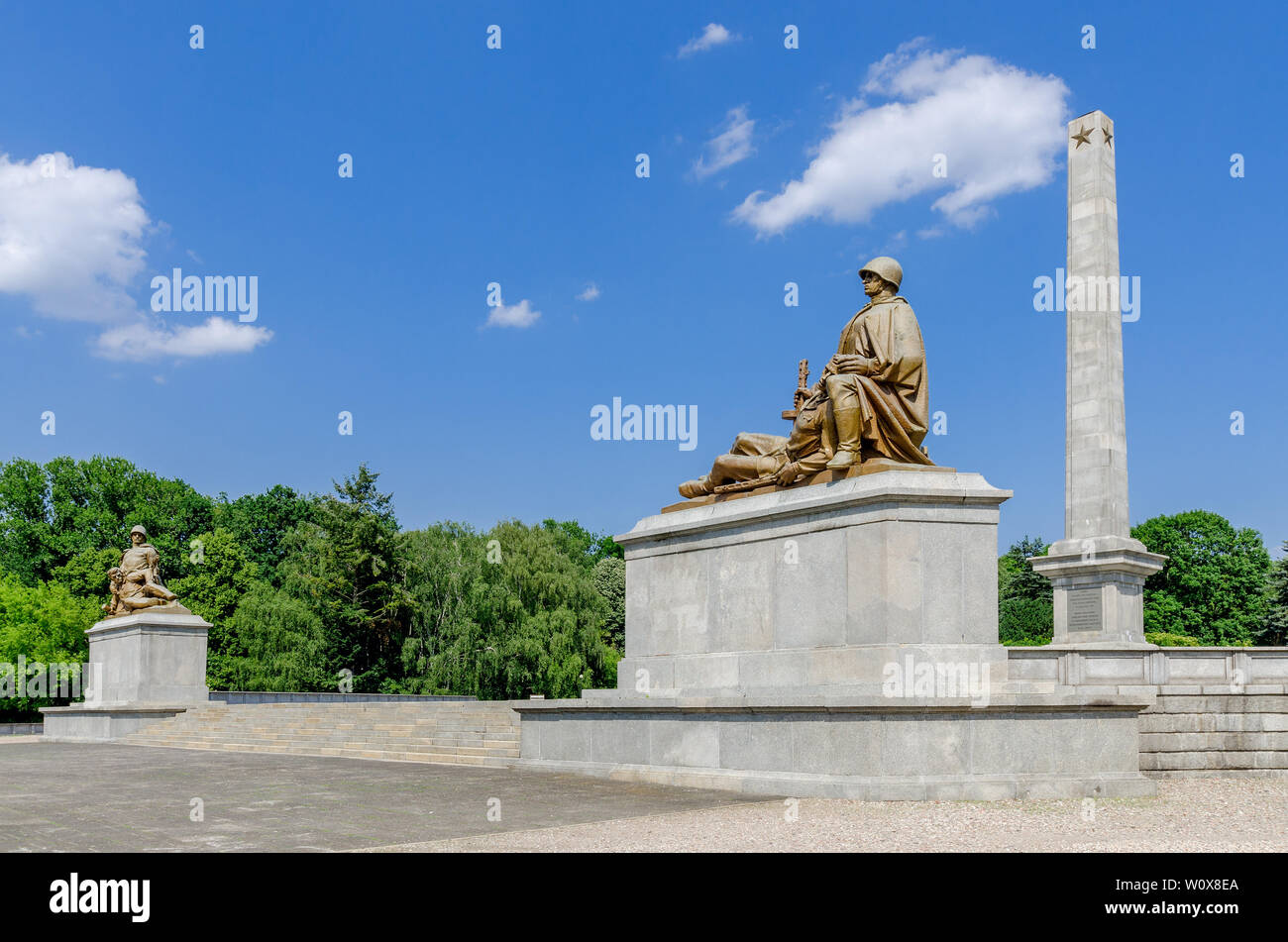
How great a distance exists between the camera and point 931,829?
9.42 meters

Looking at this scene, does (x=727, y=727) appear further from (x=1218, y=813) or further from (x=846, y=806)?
(x=1218, y=813)

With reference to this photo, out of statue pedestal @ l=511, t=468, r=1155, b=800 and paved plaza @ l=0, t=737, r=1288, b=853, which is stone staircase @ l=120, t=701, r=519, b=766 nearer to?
statue pedestal @ l=511, t=468, r=1155, b=800


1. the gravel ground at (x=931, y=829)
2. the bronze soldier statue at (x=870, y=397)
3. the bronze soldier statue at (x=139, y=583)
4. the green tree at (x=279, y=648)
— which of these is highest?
the bronze soldier statue at (x=870, y=397)

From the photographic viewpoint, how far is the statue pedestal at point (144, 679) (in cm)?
2983

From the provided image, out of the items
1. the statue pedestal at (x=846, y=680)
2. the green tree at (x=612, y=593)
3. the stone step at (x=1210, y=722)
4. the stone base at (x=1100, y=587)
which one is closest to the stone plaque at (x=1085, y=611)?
the stone base at (x=1100, y=587)

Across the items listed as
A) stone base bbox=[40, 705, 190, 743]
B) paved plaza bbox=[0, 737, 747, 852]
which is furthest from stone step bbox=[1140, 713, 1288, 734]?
stone base bbox=[40, 705, 190, 743]

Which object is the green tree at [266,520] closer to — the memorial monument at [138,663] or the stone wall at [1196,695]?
the memorial monument at [138,663]

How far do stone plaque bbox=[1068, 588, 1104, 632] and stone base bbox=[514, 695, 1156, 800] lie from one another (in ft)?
58.1

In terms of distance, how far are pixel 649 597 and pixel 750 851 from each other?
27.6 feet

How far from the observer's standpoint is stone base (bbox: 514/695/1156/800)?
11.4 metres

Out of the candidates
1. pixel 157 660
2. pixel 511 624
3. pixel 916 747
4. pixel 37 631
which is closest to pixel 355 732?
pixel 157 660

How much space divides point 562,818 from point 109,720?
23652 mm

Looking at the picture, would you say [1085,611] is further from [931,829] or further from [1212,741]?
[931,829]

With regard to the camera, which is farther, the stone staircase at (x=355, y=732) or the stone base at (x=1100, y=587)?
the stone base at (x=1100, y=587)
